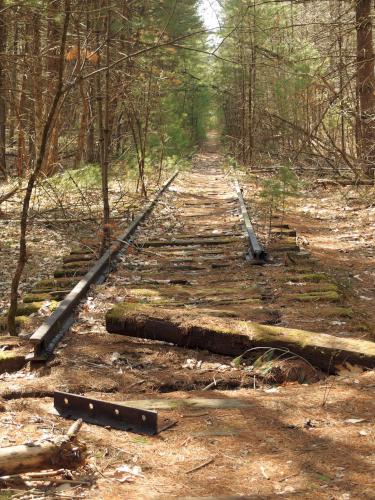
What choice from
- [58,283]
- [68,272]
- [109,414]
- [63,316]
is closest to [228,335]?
[109,414]

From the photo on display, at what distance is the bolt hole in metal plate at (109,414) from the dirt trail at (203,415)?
5 cm

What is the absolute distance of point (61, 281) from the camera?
6777mm

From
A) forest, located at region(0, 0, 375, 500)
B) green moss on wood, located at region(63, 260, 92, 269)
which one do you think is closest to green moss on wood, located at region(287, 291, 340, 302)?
forest, located at region(0, 0, 375, 500)

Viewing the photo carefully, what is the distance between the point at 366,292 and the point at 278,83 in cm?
1857

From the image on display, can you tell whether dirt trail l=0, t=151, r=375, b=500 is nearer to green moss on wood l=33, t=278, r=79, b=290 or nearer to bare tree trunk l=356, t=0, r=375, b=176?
green moss on wood l=33, t=278, r=79, b=290

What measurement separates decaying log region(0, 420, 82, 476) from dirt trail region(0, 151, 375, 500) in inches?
3.7

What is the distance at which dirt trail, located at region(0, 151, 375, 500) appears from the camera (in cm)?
266

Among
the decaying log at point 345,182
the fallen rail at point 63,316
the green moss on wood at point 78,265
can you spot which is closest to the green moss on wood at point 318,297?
the fallen rail at point 63,316

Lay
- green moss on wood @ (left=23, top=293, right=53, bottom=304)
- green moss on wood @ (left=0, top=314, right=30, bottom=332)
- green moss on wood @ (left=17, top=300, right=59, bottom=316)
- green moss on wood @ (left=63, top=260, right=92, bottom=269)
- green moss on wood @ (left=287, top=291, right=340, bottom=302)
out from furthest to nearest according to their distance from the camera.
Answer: green moss on wood @ (left=63, top=260, right=92, bottom=269), green moss on wood @ (left=23, top=293, right=53, bottom=304), green moss on wood @ (left=17, top=300, right=59, bottom=316), green moss on wood @ (left=287, top=291, right=340, bottom=302), green moss on wood @ (left=0, top=314, right=30, bottom=332)

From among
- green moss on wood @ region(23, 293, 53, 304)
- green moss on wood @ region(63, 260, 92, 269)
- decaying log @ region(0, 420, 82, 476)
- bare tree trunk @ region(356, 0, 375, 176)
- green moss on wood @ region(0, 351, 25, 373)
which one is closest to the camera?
decaying log @ region(0, 420, 82, 476)

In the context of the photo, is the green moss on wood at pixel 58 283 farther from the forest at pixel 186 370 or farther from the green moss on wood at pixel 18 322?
the green moss on wood at pixel 18 322

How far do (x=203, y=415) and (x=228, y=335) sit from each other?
1.01 m

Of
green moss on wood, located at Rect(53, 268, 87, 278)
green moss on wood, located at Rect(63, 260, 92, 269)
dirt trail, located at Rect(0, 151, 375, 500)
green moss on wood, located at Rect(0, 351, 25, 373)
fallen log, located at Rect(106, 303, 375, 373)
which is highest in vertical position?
green moss on wood, located at Rect(63, 260, 92, 269)

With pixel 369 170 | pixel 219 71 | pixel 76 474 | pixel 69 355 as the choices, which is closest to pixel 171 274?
pixel 69 355
